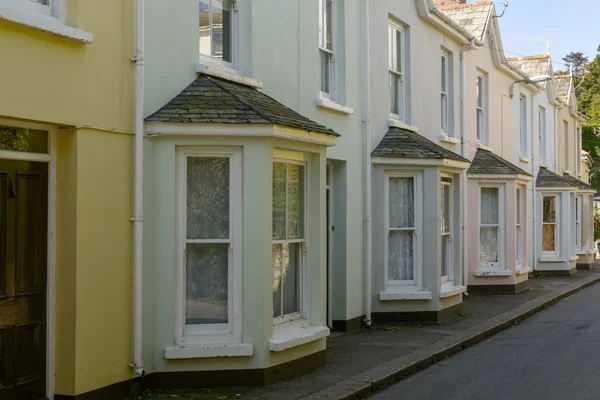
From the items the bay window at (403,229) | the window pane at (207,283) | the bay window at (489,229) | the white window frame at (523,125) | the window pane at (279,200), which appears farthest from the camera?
the white window frame at (523,125)

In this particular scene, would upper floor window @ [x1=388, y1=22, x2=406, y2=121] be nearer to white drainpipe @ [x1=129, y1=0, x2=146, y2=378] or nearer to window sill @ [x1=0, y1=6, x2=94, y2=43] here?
white drainpipe @ [x1=129, y1=0, x2=146, y2=378]

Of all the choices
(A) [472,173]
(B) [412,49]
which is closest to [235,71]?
(B) [412,49]

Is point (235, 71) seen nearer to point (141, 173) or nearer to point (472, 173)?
point (141, 173)

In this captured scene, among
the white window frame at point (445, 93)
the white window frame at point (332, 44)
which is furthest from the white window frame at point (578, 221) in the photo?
the white window frame at point (332, 44)

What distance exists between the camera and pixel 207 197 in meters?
9.12

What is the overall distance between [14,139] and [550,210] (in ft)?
74.8

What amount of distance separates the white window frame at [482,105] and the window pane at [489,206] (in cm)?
168

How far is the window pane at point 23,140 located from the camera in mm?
7312

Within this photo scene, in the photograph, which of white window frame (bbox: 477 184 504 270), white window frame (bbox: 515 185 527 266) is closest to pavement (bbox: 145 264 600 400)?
white window frame (bbox: 477 184 504 270)

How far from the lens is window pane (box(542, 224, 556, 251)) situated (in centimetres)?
2708

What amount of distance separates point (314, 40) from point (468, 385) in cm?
587

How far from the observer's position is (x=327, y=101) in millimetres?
12734

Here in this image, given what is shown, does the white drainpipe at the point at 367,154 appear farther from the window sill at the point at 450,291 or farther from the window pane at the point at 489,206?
the window pane at the point at 489,206

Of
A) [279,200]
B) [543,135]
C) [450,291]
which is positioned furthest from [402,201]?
[543,135]
